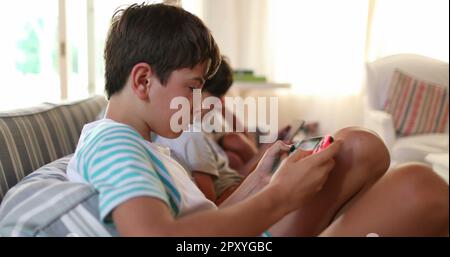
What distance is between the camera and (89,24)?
2816 mm

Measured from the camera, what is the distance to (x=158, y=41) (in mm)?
758

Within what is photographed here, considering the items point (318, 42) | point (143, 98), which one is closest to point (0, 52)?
point (143, 98)

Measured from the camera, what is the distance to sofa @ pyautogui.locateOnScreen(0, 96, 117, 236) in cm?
71

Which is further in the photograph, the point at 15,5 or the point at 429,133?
the point at 429,133

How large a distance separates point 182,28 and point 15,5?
5.69ft

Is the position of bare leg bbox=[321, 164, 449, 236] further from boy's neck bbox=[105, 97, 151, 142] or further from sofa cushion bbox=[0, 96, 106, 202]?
sofa cushion bbox=[0, 96, 106, 202]

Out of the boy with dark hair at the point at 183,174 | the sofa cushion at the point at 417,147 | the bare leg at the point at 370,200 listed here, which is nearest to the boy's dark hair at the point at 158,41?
the boy with dark hair at the point at 183,174

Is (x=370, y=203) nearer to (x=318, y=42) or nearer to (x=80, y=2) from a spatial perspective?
(x=80, y=2)

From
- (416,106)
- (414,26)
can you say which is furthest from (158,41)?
(414,26)

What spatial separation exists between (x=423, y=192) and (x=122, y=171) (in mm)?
530

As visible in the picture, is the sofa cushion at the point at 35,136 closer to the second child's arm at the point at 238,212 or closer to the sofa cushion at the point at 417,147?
the second child's arm at the point at 238,212

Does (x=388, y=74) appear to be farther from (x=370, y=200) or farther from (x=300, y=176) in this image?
(x=300, y=176)

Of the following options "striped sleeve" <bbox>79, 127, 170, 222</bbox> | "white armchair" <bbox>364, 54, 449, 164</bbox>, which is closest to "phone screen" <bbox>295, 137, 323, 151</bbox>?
"striped sleeve" <bbox>79, 127, 170, 222</bbox>

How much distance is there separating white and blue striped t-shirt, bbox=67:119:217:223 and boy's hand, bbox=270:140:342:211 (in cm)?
15
